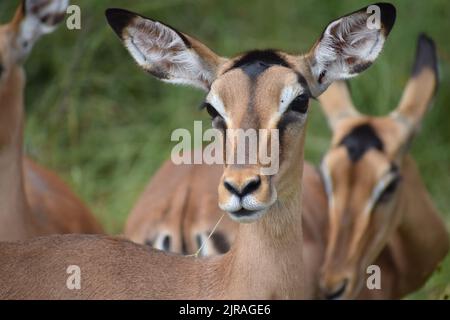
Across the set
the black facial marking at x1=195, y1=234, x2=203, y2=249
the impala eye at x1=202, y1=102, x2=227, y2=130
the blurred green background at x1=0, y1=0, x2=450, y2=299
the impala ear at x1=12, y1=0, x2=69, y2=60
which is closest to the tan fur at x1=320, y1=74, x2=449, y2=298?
the black facial marking at x1=195, y1=234, x2=203, y2=249

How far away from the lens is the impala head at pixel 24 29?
226 inches

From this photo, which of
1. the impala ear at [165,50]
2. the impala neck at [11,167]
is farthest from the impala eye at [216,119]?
the impala neck at [11,167]

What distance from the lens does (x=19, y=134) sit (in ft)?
18.8

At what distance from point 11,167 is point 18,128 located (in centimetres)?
21

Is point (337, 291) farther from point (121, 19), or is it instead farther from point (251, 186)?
point (251, 186)

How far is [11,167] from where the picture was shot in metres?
5.62

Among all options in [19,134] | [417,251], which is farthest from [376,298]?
[19,134]

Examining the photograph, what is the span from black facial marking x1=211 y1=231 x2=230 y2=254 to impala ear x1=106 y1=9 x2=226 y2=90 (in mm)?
1228

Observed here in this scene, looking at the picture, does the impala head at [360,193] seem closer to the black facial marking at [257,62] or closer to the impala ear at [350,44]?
the impala ear at [350,44]

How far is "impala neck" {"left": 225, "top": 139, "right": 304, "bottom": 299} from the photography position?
4.25 metres

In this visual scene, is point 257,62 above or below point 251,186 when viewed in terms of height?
above

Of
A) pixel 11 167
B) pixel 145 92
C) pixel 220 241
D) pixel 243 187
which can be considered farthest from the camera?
pixel 145 92

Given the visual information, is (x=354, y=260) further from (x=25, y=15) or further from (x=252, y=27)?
(x=252, y=27)

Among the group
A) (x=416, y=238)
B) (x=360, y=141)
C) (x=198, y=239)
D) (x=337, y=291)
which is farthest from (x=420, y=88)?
(x=198, y=239)
